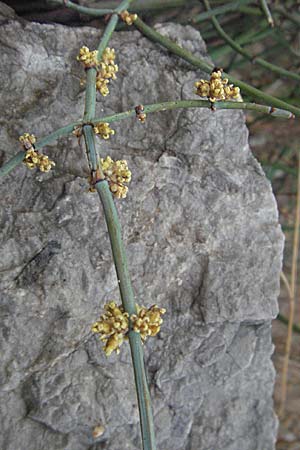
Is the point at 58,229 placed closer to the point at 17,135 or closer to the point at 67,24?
the point at 17,135

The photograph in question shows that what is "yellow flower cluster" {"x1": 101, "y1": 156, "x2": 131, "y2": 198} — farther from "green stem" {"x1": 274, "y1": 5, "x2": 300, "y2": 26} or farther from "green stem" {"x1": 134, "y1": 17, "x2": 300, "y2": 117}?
"green stem" {"x1": 274, "y1": 5, "x2": 300, "y2": 26}

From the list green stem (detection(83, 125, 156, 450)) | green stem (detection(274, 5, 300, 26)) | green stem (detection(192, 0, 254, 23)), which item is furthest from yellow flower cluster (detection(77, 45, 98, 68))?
green stem (detection(274, 5, 300, 26))

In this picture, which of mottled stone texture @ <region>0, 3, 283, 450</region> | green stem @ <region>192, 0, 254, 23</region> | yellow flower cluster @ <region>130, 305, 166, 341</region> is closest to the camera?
yellow flower cluster @ <region>130, 305, 166, 341</region>

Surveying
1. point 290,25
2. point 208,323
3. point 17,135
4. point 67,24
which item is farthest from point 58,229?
point 290,25

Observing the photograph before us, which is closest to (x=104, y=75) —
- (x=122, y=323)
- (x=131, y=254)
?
(x=131, y=254)

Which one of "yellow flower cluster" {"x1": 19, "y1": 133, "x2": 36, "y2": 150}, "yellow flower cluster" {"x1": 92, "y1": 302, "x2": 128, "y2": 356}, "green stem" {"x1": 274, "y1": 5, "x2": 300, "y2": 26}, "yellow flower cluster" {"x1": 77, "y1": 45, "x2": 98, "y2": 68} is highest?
"green stem" {"x1": 274, "y1": 5, "x2": 300, "y2": 26}

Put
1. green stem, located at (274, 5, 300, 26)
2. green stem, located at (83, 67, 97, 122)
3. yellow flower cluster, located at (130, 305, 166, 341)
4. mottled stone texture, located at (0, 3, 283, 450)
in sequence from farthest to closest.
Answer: green stem, located at (274, 5, 300, 26) → mottled stone texture, located at (0, 3, 283, 450) → green stem, located at (83, 67, 97, 122) → yellow flower cluster, located at (130, 305, 166, 341)

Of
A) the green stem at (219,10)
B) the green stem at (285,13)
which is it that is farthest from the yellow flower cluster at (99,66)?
the green stem at (285,13)

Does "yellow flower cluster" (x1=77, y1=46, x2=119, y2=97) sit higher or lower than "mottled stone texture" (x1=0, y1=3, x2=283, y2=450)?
higher

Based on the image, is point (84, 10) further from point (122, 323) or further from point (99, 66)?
point (122, 323)
